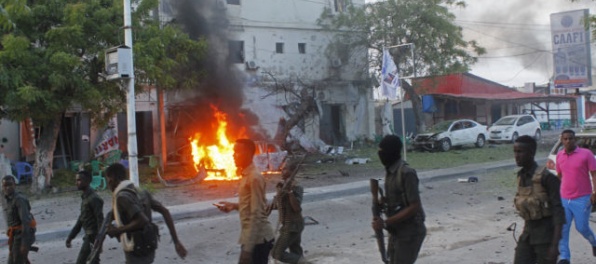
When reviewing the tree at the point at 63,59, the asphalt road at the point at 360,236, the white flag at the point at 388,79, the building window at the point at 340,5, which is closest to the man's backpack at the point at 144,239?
the asphalt road at the point at 360,236

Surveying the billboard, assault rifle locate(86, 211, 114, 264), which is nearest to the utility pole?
assault rifle locate(86, 211, 114, 264)

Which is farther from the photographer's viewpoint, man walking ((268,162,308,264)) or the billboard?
the billboard

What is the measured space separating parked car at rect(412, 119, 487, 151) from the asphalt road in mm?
11733

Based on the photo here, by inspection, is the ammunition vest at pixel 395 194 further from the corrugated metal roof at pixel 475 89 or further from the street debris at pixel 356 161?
the corrugated metal roof at pixel 475 89

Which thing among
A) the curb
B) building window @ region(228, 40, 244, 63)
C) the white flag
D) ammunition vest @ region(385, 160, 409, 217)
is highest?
building window @ region(228, 40, 244, 63)

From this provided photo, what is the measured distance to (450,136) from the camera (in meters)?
24.7

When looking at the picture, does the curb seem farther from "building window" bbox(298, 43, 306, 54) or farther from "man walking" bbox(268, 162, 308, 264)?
"building window" bbox(298, 43, 306, 54)

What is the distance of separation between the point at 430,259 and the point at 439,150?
1844cm

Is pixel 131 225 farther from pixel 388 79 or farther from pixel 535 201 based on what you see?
pixel 388 79

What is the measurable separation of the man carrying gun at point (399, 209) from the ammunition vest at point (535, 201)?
0.81m

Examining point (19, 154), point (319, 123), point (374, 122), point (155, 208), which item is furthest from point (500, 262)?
point (374, 122)

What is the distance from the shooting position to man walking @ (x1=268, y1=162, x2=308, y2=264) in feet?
18.7

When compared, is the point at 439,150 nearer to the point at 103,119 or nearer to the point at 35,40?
the point at 103,119

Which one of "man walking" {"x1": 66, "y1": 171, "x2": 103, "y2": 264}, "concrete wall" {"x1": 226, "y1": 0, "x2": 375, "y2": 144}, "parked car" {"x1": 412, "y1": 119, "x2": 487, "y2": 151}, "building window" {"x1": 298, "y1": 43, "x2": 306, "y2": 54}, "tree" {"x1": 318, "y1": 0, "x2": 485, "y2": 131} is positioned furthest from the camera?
"building window" {"x1": 298, "y1": 43, "x2": 306, "y2": 54}
